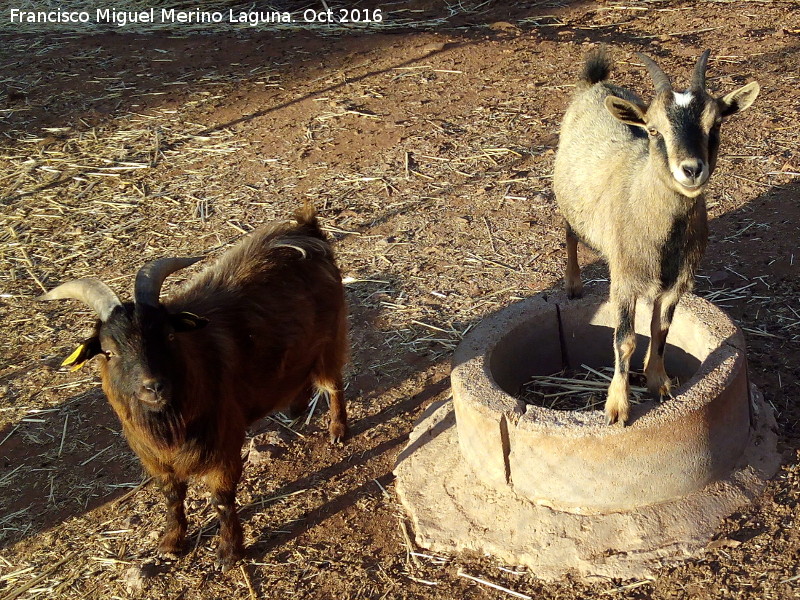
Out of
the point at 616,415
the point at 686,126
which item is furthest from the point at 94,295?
the point at 686,126

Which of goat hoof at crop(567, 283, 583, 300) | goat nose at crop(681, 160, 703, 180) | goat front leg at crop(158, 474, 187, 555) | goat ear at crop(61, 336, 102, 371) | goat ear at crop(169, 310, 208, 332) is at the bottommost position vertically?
goat front leg at crop(158, 474, 187, 555)

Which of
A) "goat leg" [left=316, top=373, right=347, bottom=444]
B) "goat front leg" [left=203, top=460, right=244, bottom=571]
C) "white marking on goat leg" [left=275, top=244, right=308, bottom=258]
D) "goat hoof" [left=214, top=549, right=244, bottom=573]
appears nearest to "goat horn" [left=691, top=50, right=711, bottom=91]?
"white marking on goat leg" [left=275, top=244, right=308, bottom=258]

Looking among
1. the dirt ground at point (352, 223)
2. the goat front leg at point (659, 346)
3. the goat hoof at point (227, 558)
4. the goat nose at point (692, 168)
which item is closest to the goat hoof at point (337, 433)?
the dirt ground at point (352, 223)

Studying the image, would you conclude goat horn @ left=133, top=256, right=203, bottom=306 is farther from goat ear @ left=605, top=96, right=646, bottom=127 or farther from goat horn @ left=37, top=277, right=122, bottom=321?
goat ear @ left=605, top=96, right=646, bottom=127

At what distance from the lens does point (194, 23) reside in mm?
12625

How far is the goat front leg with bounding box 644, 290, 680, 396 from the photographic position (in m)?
4.64

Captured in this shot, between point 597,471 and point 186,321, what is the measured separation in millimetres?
2142

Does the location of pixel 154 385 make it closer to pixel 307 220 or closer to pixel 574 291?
pixel 307 220

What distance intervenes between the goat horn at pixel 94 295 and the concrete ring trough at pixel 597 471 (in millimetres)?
1830

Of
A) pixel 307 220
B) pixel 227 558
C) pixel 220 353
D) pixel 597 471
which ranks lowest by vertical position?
pixel 227 558

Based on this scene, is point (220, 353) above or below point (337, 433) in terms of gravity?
above

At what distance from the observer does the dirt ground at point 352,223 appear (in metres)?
4.63

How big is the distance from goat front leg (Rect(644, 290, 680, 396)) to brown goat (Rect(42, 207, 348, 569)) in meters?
1.85

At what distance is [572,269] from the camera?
5.52m
